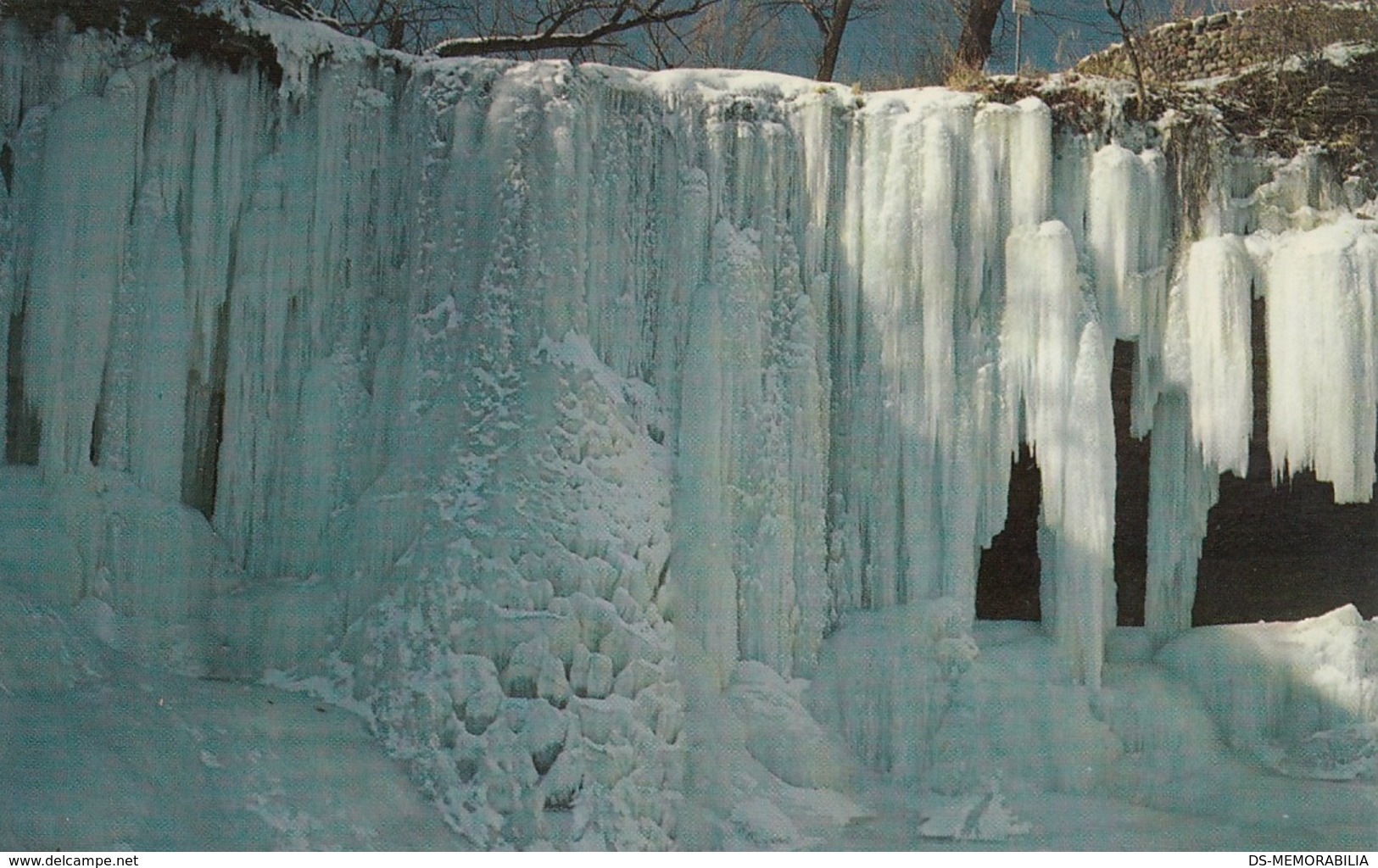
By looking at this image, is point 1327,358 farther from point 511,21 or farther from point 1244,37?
point 511,21

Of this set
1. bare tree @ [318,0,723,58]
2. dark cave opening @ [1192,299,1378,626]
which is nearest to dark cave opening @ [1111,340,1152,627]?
dark cave opening @ [1192,299,1378,626]

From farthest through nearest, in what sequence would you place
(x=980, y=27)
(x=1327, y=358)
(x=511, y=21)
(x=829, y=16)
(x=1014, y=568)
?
(x=511, y=21), (x=829, y=16), (x=980, y=27), (x=1014, y=568), (x=1327, y=358)

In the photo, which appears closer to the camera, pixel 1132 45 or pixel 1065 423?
pixel 1065 423

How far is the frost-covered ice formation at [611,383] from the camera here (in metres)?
9.97

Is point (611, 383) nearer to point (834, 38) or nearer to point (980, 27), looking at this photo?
point (980, 27)

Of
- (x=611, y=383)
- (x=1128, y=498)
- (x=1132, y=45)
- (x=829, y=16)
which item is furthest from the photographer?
(x=829, y=16)

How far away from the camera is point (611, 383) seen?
35.2 feet

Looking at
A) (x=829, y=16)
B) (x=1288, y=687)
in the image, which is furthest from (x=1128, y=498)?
(x=829, y=16)

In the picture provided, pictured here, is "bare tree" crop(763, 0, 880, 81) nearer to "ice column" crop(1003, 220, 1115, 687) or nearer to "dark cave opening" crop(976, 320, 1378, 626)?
"dark cave opening" crop(976, 320, 1378, 626)

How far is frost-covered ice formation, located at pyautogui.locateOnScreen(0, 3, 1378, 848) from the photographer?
32.7ft

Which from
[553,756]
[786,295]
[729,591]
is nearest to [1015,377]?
[786,295]

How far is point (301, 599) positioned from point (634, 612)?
2096 millimetres

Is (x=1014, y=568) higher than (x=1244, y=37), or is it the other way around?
(x=1244, y=37)

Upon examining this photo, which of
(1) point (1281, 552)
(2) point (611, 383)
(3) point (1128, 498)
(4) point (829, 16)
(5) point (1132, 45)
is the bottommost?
(1) point (1281, 552)
